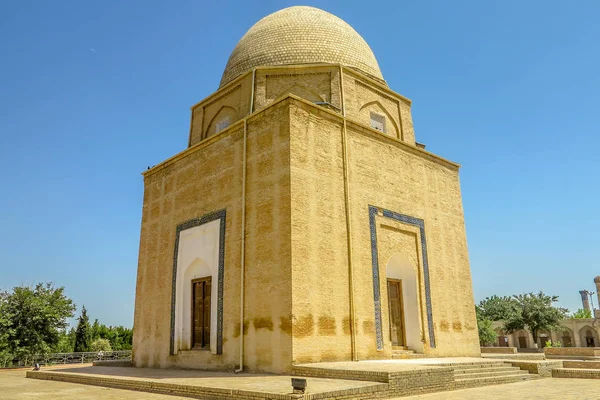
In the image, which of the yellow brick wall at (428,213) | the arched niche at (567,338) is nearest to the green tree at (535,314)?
the arched niche at (567,338)

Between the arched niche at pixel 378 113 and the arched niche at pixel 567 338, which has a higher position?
the arched niche at pixel 378 113

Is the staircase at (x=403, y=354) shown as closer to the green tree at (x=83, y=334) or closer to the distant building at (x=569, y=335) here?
the green tree at (x=83, y=334)

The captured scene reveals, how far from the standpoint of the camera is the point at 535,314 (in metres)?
30.0

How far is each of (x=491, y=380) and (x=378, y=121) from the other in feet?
22.5

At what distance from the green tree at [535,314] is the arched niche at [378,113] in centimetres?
2270

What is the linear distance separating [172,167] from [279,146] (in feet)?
13.8

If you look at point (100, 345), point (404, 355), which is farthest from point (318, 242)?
point (100, 345)

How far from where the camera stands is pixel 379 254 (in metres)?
10.1

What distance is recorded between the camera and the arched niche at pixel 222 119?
41.0 feet

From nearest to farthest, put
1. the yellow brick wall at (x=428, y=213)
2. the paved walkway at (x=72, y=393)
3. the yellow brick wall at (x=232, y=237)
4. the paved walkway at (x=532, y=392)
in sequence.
A: the paved walkway at (x=532, y=392)
the paved walkway at (x=72, y=393)
the yellow brick wall at (x=232, y=237)
the yellow brick wall at (x=428, y=213)

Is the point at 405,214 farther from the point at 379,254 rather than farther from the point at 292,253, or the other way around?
the point at 292,253

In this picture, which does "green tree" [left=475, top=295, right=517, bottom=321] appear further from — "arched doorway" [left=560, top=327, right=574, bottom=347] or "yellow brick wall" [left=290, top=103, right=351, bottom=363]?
"yellow brick wall" [left=290, top=103, right=351, bottom=363]

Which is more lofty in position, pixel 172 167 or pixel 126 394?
pixel 172 167

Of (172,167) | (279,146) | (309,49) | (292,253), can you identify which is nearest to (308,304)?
(292,253)
